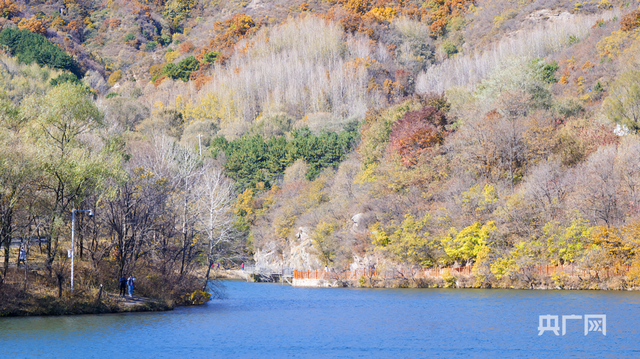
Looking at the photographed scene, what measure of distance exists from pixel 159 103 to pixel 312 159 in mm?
41642

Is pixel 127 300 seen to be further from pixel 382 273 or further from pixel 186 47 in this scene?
pixel 186 47

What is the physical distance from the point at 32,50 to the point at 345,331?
109784mm

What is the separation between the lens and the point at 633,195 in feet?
161

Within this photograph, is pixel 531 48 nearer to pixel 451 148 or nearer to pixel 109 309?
pixel 451 148

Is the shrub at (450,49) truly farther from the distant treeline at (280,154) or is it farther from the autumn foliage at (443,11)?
the distant treeline at (280,154)

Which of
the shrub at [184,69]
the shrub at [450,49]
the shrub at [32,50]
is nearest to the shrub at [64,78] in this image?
the shrub at [32,50]

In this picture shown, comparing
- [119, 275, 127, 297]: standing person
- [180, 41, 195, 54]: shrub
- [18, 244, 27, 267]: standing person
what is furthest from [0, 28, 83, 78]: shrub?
[119, 275, 127, 297]: standing person

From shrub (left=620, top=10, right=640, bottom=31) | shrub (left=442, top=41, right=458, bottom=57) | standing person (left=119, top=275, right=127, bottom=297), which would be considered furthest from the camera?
shrub (left=442, top=41, right=458, bottom=57)

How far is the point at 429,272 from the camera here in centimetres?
5778

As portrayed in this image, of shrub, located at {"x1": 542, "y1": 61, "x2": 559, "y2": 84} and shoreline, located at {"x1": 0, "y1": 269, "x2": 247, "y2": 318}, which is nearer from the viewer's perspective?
shoreline, located at {"x1": 0, "y1": 269, "x2": 247, "y2": 318}

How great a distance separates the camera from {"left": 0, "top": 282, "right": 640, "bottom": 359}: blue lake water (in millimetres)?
25172

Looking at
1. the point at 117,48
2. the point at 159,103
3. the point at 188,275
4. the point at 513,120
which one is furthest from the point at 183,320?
the point at 117,48

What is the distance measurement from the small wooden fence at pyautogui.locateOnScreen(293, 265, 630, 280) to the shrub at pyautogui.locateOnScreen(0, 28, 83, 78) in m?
77.2

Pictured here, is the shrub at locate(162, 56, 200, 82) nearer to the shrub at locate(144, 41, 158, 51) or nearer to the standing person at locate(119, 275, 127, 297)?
the shrub at locate(144, 41, 158, 51)
